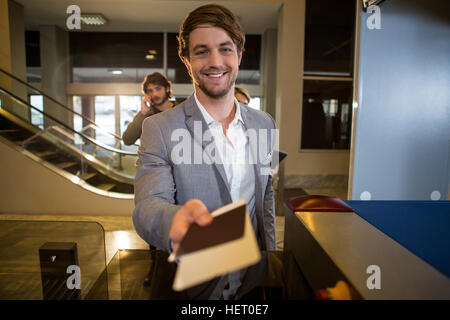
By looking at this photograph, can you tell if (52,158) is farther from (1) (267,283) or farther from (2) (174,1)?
(1) (267,283)

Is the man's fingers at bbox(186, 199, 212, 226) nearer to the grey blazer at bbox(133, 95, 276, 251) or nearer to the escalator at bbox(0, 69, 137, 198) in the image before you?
the grey blazer at bbox(133, 95, 276, 251)

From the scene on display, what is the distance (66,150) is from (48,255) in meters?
3.97

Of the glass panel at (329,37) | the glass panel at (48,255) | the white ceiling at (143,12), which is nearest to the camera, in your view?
the glass panel at (48,255)

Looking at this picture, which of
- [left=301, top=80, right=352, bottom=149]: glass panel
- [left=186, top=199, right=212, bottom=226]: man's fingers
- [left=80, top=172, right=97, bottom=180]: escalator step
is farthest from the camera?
[left=301, top=80, right=352, bottom=149]: glass panel

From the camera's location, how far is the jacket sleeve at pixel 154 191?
0.79 meters

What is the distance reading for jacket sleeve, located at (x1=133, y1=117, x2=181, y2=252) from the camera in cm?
79

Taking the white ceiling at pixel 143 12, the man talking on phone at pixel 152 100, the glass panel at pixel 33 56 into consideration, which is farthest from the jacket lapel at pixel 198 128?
the glass panel at pixel 33 56

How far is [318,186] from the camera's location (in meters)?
7.07

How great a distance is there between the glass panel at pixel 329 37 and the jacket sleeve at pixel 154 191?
20.9 feet

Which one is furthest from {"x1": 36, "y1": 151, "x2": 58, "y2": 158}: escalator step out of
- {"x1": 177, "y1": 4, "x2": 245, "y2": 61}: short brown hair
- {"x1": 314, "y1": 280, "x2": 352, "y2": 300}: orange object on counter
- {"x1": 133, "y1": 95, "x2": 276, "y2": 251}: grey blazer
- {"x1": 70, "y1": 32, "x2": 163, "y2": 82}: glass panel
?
{"x1": 314, "y1": 280, "x2": 352, "y2": 300}: orange object on counter

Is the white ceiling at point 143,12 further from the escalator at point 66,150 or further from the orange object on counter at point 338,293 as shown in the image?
the orange object on counter at point 338,293

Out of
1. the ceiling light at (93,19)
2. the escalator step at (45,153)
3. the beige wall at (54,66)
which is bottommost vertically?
the escalator step at (45,153)

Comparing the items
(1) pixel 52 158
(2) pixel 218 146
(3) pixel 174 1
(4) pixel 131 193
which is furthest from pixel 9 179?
(2) pixel 218 146

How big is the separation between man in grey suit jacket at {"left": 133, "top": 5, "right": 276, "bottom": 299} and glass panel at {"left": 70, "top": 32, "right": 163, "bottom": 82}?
7.89 metres
